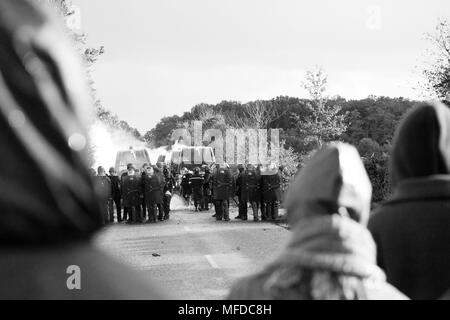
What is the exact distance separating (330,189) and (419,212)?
50.4 inches

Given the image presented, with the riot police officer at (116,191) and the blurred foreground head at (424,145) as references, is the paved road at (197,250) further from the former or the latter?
the blurred foreground head at (424,145)

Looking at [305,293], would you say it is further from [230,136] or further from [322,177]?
[230,136]

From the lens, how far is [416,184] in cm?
346

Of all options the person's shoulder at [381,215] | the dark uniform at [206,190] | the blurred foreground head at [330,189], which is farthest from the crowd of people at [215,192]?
the blurred foreground head at [330,189]

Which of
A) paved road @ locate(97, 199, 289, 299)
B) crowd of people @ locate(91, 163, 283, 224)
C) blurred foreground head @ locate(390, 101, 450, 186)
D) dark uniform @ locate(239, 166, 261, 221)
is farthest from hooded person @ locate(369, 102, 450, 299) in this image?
dark uniform @ locate(239, 166, 261, 221)

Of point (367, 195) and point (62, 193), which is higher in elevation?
point (62, 193)

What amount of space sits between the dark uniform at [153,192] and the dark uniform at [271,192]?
330 centimetres

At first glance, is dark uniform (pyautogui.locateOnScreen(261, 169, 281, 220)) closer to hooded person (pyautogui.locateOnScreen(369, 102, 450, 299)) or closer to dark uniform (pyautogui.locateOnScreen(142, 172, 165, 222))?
dark uniform (pyautogui.locateOnScreen(142, 172, 165, 222))

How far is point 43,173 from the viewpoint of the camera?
80 cm

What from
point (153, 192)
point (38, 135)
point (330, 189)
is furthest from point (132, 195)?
point (38, 135)

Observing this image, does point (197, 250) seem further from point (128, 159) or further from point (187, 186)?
point (128, 159)

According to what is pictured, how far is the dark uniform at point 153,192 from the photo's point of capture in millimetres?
24047

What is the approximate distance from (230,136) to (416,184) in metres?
55.1

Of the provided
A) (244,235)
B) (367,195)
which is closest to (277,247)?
(244,235)
